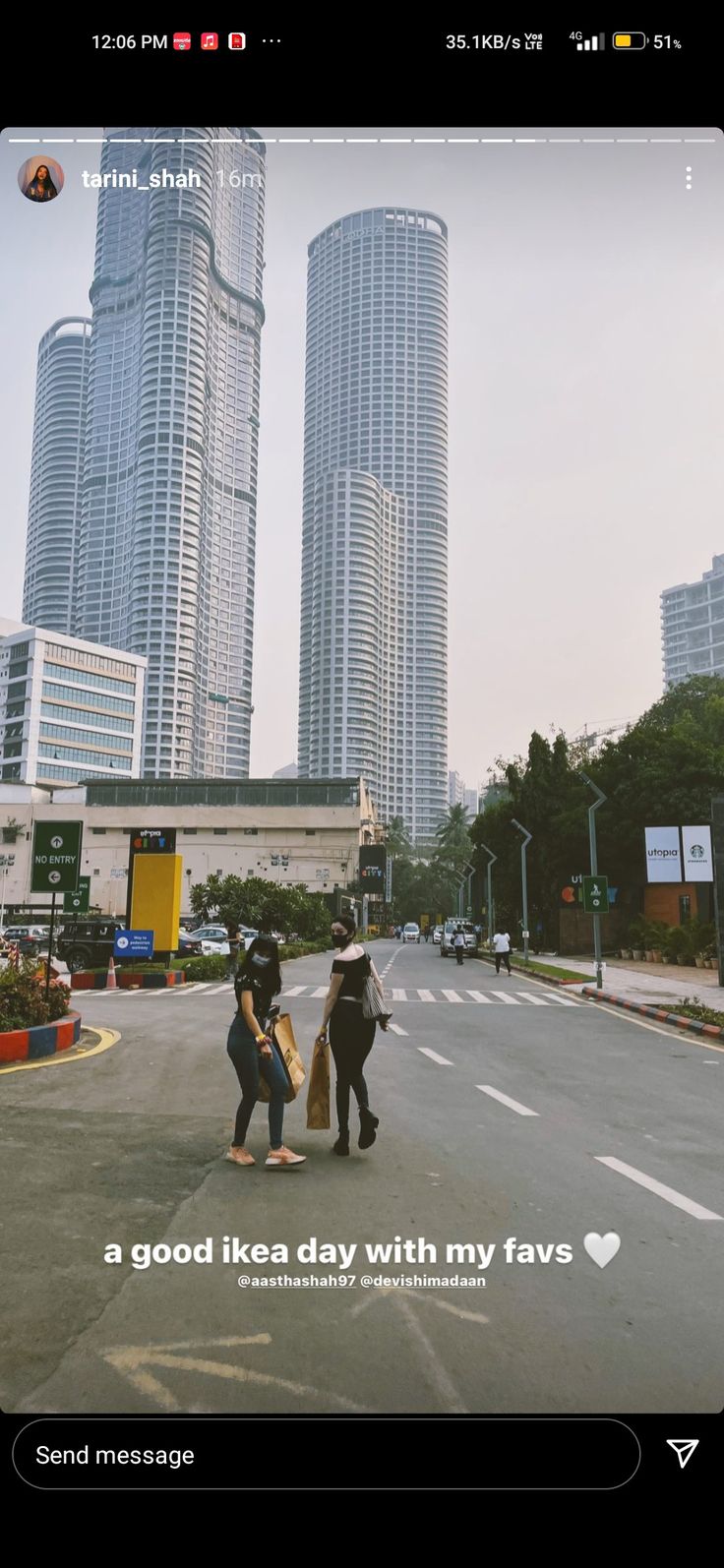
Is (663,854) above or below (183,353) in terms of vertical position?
below

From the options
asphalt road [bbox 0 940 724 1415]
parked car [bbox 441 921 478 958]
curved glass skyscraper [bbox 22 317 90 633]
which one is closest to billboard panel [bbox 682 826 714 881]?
parked car [bbox 441 921 478 958]

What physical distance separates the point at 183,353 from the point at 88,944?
25.8 m

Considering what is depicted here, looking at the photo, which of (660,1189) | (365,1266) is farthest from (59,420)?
(660,1189)

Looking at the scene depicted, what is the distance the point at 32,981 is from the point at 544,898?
43.0m

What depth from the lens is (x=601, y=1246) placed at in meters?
2.95

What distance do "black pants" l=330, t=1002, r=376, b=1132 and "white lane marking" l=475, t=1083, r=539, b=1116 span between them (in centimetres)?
191

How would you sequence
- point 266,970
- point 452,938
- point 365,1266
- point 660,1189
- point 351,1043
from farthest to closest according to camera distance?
1. point 452,938
2. point 351,1043
3. point 266,970
4. point 660,1189
5. point 365,1266

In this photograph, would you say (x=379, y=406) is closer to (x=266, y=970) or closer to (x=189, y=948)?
(x=266, y=970)

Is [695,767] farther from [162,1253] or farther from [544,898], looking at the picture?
[162,1253]

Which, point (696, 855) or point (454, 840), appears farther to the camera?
point (454, 840)
